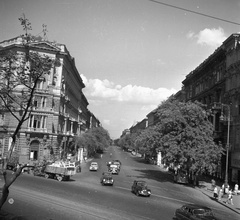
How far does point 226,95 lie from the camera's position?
41.7 metres

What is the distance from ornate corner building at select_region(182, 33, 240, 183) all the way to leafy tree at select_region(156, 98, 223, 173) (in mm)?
2474

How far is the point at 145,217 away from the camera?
1733 cm

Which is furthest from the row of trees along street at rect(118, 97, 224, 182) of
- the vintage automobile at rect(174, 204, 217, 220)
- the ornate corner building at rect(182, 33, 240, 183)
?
the vintage automobile at rect(174, 204, 217, 220)

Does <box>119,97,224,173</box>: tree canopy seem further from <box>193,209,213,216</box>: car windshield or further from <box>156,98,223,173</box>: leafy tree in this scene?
<box>193,209,213,216</box>: car windshield

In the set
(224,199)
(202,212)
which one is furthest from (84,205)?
(224,199)

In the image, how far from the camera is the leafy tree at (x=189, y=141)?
34500 mm

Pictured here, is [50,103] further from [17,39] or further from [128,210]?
[128,210]

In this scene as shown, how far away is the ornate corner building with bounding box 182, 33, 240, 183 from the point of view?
38044mm

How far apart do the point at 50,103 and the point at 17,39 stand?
14082mm

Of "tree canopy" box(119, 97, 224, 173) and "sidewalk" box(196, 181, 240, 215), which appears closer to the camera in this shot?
"sidewalk" box(196, 181, 240, 215)

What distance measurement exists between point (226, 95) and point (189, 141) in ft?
39.4

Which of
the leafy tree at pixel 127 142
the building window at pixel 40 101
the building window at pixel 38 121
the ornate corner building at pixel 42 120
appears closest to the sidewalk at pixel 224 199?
the ornate corner building at pixel 42 120

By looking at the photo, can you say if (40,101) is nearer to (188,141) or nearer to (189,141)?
(188,141)

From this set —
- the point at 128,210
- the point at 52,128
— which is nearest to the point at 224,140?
the point at 128,210
